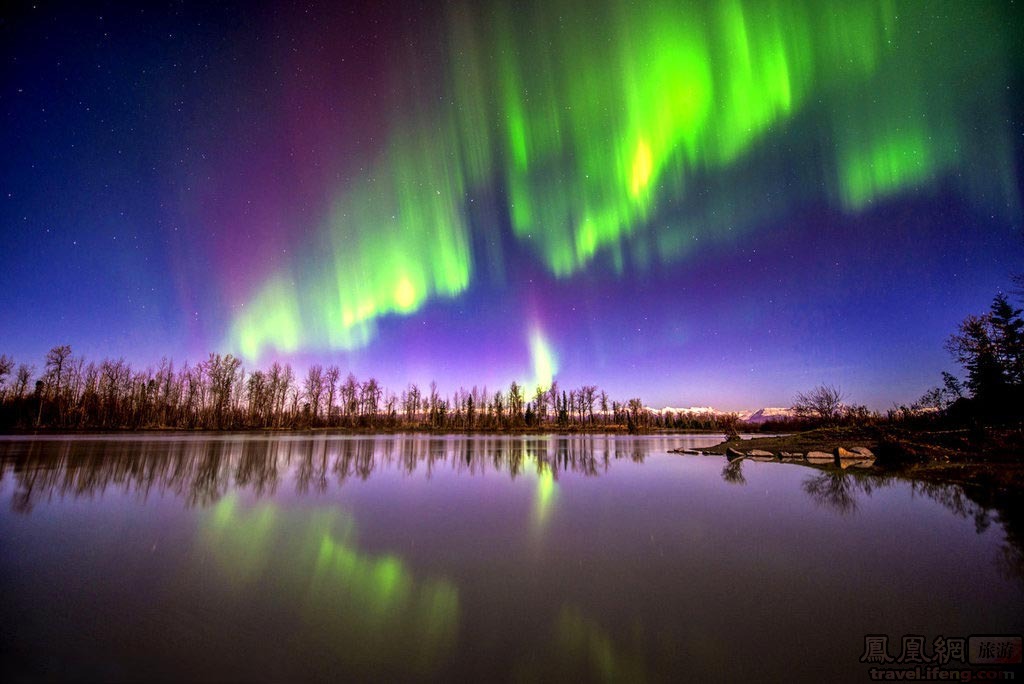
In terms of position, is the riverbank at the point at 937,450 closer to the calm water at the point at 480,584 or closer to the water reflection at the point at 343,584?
the calm water at the point at 480,584

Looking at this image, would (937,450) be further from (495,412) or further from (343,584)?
(495,412)

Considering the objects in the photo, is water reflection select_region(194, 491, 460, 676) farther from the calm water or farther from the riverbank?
the riverbank

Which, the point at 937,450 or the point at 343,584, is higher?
the point at 937,450

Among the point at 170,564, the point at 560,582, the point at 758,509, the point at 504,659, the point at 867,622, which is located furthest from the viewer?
the point at 758,509

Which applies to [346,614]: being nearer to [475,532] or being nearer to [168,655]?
[168,655]

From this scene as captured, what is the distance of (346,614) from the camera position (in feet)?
19.5

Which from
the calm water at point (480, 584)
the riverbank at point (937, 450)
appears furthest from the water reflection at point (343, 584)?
the riverbank at point (937, 450)

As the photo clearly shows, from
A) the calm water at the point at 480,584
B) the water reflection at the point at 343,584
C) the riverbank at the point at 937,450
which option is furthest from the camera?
the riverbank at the point at 937,450

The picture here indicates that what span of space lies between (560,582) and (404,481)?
14.1 metres

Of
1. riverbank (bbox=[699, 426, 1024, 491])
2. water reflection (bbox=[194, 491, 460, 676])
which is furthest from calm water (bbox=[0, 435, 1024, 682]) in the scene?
riverbank (bbox=[699, 426, 1024, 491])

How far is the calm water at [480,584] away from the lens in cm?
481

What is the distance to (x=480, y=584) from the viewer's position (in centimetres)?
714

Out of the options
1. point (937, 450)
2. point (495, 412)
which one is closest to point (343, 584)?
point (937, 450)

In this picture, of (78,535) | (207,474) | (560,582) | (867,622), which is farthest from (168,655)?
(207,474)
